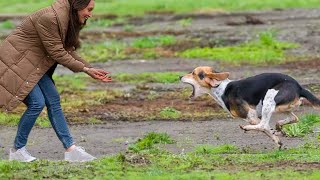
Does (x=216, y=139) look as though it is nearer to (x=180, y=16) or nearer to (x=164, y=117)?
(x=164, y=117)

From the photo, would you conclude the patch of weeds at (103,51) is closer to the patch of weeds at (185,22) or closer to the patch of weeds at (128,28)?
the patch of weeds at (128,28)

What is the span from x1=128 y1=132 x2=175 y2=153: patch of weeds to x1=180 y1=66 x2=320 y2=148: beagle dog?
108cm

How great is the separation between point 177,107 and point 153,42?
11514mm

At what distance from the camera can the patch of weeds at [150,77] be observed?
22984 millimetres

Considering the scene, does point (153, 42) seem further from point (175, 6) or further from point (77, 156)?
point (77, 156)

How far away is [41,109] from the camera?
13648 millimetres

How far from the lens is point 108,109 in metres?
19.5

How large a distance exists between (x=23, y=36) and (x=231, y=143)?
11.8 feet

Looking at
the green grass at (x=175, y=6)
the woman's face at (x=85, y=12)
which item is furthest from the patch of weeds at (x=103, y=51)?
the woman's face at (x=85, y=12)

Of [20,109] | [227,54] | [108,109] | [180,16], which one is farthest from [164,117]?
[180,16]

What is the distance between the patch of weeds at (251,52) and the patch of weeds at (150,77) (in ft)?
8.05

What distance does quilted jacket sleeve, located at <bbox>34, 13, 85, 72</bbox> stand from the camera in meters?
13.3

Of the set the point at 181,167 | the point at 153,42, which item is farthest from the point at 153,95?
the point at 153,42

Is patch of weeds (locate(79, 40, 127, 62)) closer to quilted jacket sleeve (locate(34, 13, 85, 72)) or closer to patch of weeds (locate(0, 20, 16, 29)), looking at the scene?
patch of weeds (locate(0, 20, 16, 29))
